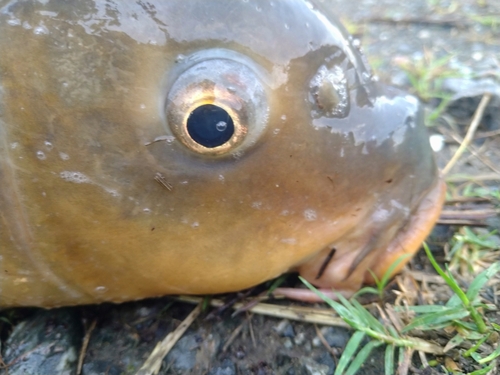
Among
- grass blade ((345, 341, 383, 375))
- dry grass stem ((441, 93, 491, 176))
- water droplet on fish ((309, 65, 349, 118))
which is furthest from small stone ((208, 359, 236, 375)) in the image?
dry grass stem ((441, 93, 491, 176))

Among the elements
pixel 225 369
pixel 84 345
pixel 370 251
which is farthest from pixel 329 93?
pixel 84 345

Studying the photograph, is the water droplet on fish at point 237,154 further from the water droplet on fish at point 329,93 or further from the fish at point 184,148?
the water droplet on fish at point 329,93

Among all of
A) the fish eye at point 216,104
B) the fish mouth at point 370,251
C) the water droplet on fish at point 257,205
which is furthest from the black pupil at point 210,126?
the fish mouth at point 370,251

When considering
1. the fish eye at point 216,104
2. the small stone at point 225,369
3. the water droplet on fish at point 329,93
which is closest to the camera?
the fish eye at point 216,104

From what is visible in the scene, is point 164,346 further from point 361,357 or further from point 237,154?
point 237,154

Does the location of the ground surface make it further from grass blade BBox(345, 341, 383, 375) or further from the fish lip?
the fish lip

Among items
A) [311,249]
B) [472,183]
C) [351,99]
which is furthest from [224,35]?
[472,183]
